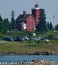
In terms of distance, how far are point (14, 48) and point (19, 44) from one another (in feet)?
9.30

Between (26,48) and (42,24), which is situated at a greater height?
(42,24)

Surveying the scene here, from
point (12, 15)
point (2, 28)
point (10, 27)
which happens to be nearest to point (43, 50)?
point (2, 28)

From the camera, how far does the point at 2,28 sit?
125 m

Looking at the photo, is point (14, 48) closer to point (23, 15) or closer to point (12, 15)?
point (23, 15)

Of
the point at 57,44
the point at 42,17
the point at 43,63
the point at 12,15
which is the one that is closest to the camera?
the point at 43,63

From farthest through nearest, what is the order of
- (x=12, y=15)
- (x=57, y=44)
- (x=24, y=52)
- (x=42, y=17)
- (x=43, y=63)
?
(x=12, y=15)
(x=42, y=17)
(x=57, y=44)
(x=24, y=52)
(x=43, y=63)

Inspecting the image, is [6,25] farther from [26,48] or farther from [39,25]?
[26,48]

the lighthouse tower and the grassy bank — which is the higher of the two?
the lighthouse tower

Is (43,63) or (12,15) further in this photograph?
(12,15)

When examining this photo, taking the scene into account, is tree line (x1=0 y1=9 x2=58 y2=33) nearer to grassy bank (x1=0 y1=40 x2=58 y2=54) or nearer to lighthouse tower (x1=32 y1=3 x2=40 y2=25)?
lighthouse tower (x1=32 y1=3 x2=40 y2=25)

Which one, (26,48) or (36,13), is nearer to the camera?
(26,48)

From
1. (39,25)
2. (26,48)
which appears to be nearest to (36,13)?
(39,25)

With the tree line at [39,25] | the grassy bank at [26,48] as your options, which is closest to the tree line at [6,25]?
the tree line at [39,25]

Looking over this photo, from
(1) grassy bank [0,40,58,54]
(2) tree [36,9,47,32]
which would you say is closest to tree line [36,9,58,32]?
(2) tree [36,9,47,32]
